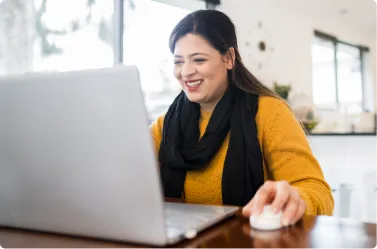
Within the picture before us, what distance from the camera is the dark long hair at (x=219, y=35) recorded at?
1225 mm

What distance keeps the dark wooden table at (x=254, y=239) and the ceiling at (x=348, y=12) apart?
2.18 m

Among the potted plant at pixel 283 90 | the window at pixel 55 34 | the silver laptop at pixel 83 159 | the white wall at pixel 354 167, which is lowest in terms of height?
the white wall at pixel 354 167

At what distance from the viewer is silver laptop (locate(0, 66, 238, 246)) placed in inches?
18.1

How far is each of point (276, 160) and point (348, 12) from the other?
6.37 feet

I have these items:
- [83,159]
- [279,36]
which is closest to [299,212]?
[83,159]

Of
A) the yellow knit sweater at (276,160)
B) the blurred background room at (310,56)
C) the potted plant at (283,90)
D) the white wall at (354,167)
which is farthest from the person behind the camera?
the potted plant at (283,90)

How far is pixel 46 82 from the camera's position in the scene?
1.68ft

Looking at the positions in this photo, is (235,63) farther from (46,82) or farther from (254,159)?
(46,82)

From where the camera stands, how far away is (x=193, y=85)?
125cm

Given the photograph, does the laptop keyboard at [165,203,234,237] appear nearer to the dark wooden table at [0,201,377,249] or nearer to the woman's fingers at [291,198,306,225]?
the dark wooden table at [0,201,377,249]

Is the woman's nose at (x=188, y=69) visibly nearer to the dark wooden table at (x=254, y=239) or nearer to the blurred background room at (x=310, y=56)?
the dark wooden table at (x=254, y=239)

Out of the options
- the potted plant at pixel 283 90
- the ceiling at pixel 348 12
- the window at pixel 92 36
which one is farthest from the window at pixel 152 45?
the ceiling at pixel 348 12

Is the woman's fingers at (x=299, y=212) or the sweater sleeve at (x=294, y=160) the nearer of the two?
the woman's fingers at (x=299, y=212)

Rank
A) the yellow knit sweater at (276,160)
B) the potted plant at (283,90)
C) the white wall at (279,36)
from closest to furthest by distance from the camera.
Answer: the yellow knit sweater at (276,160), the white wall at (279,36), the potted plant at (283,90)
